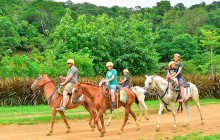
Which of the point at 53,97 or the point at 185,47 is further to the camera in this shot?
the point at 185,47

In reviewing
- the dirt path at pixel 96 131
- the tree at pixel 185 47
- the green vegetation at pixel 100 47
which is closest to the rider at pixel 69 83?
the dirt path at pixel 96 131

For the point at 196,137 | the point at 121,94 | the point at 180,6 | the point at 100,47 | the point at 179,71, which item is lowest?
the point at 196,137

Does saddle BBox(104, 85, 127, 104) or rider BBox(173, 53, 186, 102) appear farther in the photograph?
rider BBox(173, 53, 186, 102)

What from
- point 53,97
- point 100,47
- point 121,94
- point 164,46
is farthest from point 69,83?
point 164,46

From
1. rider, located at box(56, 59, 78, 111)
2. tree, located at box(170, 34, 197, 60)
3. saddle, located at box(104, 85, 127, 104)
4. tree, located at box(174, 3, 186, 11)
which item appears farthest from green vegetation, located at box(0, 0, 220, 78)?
tree, located at box(174, 3, 186, 11)

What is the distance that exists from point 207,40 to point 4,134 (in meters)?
42.0

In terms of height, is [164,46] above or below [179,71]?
above

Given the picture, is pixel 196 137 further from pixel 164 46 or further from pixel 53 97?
pixel 164 46

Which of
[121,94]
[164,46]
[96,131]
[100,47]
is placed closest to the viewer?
[121,94]

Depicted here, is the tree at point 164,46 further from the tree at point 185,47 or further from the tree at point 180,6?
the tree at point 180,6

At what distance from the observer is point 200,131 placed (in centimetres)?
1305

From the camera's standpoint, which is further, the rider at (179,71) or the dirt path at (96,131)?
the rider at (179,71)

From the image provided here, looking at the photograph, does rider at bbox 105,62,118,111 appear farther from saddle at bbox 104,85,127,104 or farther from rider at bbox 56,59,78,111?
rider at bbox 56,59,78,111

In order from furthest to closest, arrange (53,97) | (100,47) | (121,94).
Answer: (100,47) < (53,97) < (121,94)
